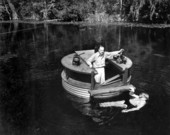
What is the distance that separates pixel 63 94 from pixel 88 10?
108 ft

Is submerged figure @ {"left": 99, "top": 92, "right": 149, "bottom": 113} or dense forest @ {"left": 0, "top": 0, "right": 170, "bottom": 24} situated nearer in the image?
submerged figure @ {"left": 99, "top": 92, "right": 149, "bottom": 113}

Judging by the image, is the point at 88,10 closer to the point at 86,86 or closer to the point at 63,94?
the point at 63,94

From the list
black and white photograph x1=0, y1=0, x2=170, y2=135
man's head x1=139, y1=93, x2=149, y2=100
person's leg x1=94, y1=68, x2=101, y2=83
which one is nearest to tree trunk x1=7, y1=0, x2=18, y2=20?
black and white photograph x1=0, y1=0, x2=170, y2=135

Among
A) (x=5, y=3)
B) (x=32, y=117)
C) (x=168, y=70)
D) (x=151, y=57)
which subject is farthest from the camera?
(x=5, y=3)

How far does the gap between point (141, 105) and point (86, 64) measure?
4.18m

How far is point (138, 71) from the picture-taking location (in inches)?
698

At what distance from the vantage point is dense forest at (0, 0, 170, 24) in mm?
38344

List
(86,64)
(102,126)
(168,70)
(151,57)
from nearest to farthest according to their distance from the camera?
(102,126) < (86,64) < (168,70) < (151,57)

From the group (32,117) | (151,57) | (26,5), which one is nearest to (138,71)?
(151,57)

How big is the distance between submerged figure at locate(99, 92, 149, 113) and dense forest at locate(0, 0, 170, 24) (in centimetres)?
2653

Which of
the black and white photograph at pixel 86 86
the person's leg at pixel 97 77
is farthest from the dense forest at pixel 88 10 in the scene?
the person's leg at pixel 97 77

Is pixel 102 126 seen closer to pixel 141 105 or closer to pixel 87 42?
pixel 141 105

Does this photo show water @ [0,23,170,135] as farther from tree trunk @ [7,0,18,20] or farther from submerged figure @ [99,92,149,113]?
tree trunk @ [7,0,18,20]

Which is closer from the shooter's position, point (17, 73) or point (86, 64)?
point (86, 64)
